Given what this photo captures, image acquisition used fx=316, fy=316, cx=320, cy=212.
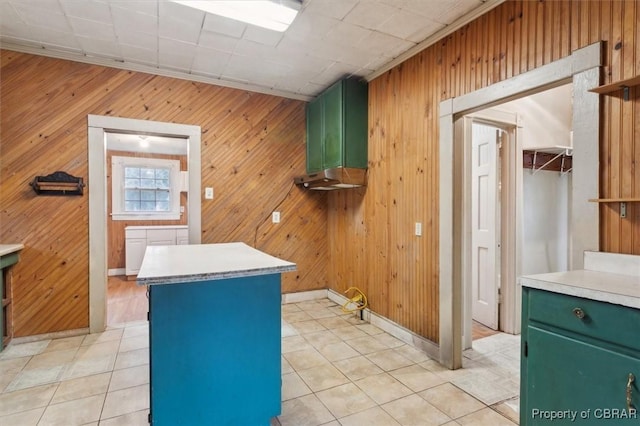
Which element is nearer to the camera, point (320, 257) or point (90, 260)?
point (90, 260)

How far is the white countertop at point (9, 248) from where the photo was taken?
259 cm

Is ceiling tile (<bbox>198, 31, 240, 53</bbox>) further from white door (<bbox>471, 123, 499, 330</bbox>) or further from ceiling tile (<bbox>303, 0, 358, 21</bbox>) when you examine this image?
white door (<bbox>471, 123, 499, 330</bbox>)

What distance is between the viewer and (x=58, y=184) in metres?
3.08

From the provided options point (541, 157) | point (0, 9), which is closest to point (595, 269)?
point (541, 157)

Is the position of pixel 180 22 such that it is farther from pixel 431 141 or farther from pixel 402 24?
pixel 431 141

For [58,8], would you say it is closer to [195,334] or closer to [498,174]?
[195,334]

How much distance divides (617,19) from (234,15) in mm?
2315

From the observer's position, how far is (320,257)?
4457 millimetres

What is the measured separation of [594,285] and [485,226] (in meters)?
2.17

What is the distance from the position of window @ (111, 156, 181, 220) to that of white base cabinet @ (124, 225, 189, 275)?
499 mm

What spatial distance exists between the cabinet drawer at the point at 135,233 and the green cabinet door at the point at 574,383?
610 centimetres

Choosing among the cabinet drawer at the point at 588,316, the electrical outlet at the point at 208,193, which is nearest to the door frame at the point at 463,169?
the cabinet drawer at the point at 588,316

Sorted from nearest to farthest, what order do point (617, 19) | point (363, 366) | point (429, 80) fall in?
1. point (617, 19)
2. point (363, 366)
3. point (429, 80)

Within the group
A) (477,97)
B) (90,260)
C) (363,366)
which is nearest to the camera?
(477,97)
